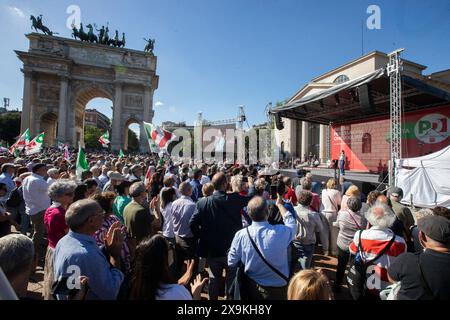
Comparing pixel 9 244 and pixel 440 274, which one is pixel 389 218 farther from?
pixel 9 244

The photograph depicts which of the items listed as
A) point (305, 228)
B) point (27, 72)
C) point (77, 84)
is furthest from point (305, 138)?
point (27, 72)

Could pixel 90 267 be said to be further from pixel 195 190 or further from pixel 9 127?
pixel 9 127

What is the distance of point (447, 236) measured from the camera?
6.15 ft

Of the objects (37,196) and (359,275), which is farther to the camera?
(37,196)

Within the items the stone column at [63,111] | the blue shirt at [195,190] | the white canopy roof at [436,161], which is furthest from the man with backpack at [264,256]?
the stone column at [63,111]

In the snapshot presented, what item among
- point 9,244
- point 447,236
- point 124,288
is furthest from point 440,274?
point 9,244

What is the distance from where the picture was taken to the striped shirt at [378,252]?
2627mm

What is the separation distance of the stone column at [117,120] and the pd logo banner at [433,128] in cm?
3594

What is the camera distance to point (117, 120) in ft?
123

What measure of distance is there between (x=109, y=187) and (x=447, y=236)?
5806mm

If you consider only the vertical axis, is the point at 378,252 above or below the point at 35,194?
below

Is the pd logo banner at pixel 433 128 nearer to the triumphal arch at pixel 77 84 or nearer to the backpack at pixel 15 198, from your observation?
the backpack at pixel 15 198

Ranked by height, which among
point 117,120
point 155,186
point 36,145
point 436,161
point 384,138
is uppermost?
point 117,120

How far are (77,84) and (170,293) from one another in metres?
43.6
